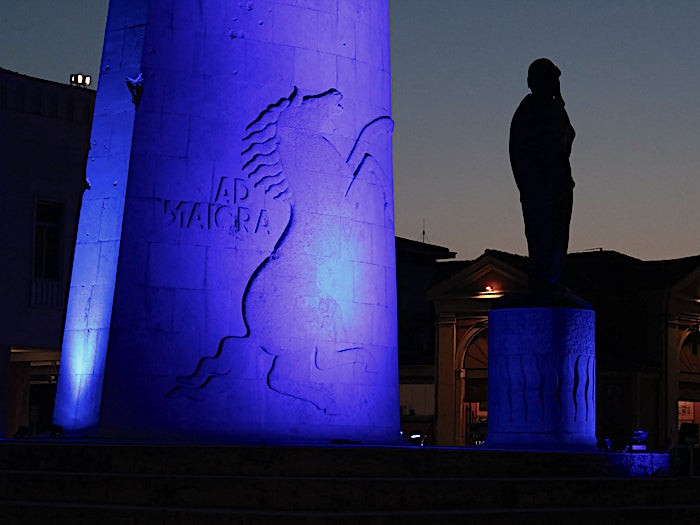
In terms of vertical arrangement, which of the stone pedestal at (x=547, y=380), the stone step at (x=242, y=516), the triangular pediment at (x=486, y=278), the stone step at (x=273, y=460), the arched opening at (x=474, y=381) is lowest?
the stone step at (x=242, y=516)

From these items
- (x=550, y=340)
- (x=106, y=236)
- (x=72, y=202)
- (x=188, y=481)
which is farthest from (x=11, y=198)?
(x=188, y=481)

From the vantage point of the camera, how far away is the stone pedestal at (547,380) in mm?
19000

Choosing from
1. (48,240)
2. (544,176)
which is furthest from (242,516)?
(48,240)

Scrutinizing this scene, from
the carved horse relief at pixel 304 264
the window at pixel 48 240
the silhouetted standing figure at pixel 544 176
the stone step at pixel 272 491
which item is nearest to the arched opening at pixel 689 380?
the window at pixel 48 240

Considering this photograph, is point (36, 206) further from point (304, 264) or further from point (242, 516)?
point (242, 516)

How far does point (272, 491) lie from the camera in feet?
45.3

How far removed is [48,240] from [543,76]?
16737mm

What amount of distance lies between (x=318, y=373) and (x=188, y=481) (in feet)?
20.5

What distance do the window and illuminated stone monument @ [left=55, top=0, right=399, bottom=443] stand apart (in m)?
13.9

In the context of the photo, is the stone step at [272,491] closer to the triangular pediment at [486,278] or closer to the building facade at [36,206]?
the building facade at [36,206]

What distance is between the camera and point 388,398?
21078 millimetres

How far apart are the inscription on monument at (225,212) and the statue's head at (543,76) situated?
432cm

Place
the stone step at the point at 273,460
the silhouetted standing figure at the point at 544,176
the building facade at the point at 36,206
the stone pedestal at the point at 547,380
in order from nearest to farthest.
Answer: the stone step at the point at 273,460 < the stone pedestal at the point at 547,380 < the silhouetted standing figure at the point at 544,176 < the building facade at the point at 36,206

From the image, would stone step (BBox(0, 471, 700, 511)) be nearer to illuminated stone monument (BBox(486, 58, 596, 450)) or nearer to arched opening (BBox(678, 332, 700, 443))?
illuminated stone monument (BBox(486, 58, 596, 450))
